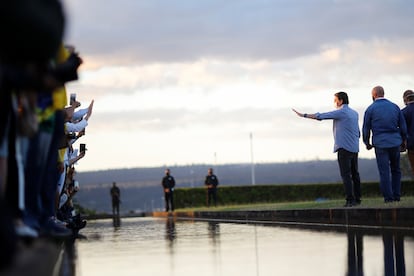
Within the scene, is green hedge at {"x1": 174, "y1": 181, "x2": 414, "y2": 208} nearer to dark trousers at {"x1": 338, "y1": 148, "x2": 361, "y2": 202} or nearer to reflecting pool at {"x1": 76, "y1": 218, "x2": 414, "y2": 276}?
dark trousers at {"x1": 338, "y1": 148, "x2": 361, "y2": 202}

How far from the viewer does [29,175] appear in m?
7.35

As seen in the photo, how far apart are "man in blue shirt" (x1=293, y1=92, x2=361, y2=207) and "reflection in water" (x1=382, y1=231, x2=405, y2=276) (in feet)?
12.7

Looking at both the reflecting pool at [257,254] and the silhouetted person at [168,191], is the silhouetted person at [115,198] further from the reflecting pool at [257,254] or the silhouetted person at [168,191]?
the reflecting pool at [257,254]

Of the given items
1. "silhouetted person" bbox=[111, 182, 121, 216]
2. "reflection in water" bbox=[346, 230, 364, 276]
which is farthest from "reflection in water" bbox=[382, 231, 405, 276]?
"silhouetted person" bbox=[111, 182, 121, 216]

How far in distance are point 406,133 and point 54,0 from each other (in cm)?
1357

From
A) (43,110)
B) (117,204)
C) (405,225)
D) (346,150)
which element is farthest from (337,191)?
(43,110)

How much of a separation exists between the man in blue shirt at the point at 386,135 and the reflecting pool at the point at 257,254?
6.22ft

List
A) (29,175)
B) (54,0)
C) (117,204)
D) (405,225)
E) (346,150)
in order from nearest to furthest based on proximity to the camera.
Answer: (54,0) < (29,175) < (405,225) < (346,150) < (117,204)

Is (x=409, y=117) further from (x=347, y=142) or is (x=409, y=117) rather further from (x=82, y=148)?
(x=82, y=148)

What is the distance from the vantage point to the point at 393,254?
34.8 feet

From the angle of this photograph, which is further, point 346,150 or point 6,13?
point 346,150

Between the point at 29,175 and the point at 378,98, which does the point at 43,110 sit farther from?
the point at 378,98

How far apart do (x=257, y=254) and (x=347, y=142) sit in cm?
627

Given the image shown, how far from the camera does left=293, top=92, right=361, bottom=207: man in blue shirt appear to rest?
1752 centimetres
